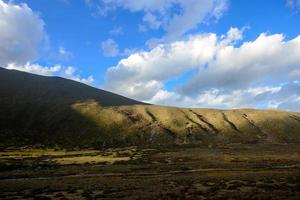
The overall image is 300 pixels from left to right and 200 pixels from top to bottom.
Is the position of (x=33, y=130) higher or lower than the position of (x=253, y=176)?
higher

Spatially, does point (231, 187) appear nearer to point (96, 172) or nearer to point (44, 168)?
point (96, 172)

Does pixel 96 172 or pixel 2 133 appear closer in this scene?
pixel 96 172

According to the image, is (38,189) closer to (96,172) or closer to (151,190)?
(151,190)

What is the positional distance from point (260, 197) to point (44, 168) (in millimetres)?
57491

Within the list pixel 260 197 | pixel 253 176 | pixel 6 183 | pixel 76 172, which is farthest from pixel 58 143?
pixel 260 197

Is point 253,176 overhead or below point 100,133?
below

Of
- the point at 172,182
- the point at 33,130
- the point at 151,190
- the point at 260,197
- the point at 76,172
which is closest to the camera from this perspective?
the point at 260,197

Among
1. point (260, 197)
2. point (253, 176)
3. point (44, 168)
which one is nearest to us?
point (260, 197)

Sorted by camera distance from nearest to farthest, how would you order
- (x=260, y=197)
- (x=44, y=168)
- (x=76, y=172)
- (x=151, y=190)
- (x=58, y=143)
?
(x=260, y=197) → (x=151, y=190) → (x=76, y=172) → (x=44, y=168) → (x=58, y=143)

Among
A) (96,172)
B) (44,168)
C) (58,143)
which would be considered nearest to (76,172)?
(96,172)

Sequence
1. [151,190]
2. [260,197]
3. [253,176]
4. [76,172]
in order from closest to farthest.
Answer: [260,197]
[151,190]
[253,176]
[76,172]

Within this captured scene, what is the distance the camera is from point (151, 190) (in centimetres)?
5197

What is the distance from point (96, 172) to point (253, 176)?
32.7m

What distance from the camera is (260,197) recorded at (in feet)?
146
